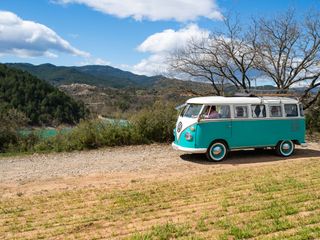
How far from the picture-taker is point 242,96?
43.7ft

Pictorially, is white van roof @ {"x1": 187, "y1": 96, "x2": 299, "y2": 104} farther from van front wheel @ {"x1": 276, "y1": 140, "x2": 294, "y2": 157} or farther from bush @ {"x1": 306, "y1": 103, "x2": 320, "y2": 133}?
bush @ {"x1": 306, "y1": 103, "x2": 320, "y2": 133}


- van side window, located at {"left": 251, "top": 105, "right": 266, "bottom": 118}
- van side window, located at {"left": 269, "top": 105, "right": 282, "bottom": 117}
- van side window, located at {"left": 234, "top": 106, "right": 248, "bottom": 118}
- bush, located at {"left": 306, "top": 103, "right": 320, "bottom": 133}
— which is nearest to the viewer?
van side window, located at {"left": 234, "top": 106, "right": 248, "bottom": 118}

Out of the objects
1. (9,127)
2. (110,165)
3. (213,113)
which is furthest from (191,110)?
(9,127)

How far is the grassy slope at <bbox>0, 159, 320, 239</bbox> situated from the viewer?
534 cm

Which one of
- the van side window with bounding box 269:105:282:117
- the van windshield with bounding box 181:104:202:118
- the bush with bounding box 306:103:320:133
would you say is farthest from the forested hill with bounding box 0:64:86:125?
the van side window with bounding box 269:105:282:117

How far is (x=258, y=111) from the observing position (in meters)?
12.7

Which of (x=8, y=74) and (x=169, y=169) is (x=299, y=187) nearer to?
(x=169, y=169)

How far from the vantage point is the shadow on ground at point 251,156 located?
12375 millimetres

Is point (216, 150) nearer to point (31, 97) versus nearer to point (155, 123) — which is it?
point (155, 123)

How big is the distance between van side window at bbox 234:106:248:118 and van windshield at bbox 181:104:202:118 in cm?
123

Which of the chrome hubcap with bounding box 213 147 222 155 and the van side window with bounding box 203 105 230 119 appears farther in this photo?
the chrome hubcap with bounding box 213 147 222 155

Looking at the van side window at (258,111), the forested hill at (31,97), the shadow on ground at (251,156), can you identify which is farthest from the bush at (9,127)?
the van side window at (258,111)

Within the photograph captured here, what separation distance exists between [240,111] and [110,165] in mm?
4566

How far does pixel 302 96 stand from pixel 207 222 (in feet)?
50.9
